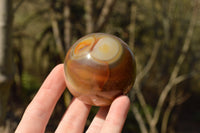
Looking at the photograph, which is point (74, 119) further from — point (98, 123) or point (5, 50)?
point (5, 50)

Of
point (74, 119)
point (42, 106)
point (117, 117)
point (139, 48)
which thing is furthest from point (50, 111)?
point (139, 48)

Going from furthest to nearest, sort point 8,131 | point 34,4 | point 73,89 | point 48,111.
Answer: point 34,4
point 8,131
point 48,111
point 73,89

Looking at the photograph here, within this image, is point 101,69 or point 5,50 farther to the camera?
point 5,50

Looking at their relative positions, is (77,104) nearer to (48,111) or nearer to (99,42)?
(48,111)

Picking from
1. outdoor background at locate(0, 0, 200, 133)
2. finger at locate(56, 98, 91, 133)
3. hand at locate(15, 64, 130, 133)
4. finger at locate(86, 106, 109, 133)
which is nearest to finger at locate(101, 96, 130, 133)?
hand at locate(15, 64, 130, 133)

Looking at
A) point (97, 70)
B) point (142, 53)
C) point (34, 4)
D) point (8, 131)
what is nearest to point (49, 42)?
point (34, 4)

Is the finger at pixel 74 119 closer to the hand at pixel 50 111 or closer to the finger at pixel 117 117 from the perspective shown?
the hand at pixel 50 111
